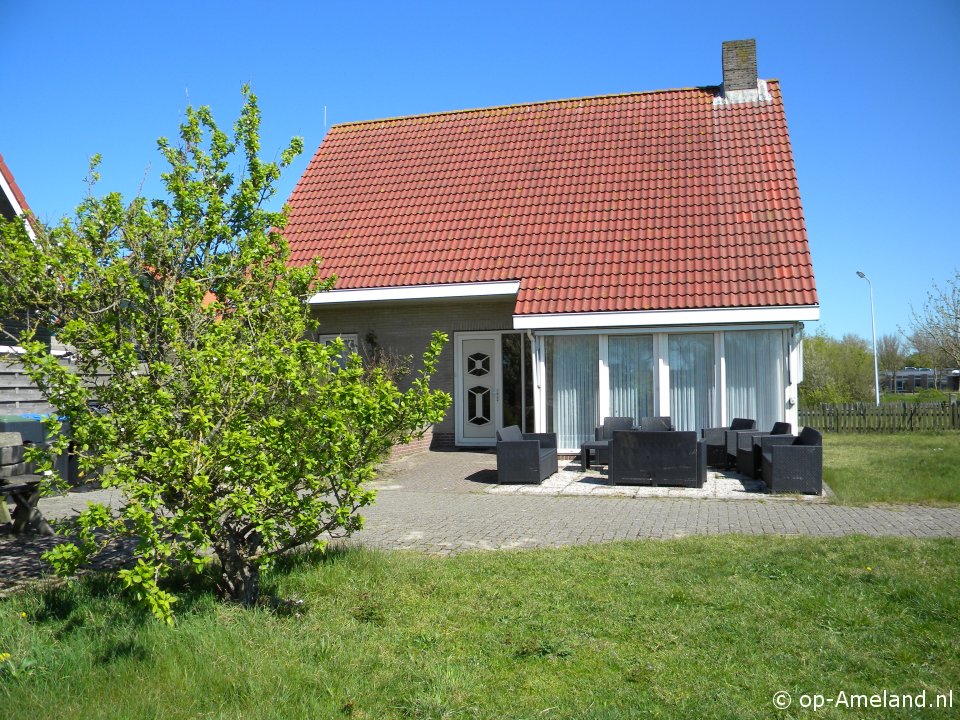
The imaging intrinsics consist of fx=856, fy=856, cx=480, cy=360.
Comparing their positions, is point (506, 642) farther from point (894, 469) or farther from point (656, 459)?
point (894, 469)

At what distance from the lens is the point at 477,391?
1808 centimetres

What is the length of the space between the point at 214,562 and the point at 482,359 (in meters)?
11.3

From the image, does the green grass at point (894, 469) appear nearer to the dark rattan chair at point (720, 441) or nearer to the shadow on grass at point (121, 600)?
the dark rattan chair at point (720, 441)

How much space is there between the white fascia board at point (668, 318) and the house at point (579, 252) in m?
0.03

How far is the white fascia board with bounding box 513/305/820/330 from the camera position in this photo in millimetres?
14516

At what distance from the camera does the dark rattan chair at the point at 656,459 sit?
1213cm

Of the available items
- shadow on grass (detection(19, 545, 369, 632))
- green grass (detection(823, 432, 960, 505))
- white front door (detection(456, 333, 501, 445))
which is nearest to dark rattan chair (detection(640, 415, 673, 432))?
green grass (detection(823, 432, 960, 505))

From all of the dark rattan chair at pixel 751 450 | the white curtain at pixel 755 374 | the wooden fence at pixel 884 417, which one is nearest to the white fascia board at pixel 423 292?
the white curtain at pixel 755 374

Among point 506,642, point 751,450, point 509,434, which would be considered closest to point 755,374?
point 751,450

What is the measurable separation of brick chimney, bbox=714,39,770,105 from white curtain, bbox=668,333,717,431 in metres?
7.57

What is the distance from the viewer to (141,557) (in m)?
4.93

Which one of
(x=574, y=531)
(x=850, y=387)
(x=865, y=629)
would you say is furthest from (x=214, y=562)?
(x=850, y=387)

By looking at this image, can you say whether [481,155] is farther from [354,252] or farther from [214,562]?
[214,562]

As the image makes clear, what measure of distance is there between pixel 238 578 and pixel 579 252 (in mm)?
12052
